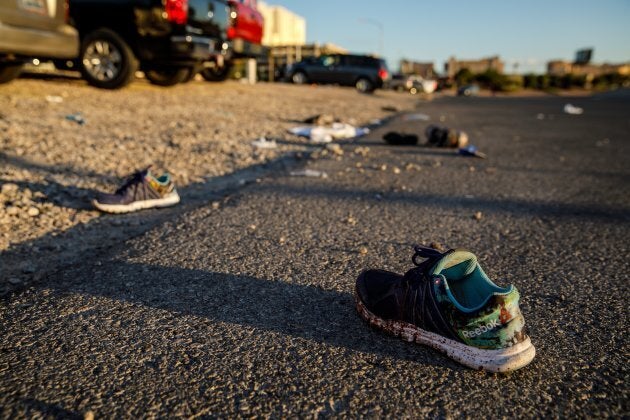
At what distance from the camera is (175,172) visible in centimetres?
377

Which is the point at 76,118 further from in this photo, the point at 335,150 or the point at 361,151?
the point at 361,151

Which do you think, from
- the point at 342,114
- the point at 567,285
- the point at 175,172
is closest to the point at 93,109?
the point at 175,172

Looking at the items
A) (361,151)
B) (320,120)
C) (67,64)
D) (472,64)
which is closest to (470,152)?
(361,151)

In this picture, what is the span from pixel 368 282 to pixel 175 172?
2605mm

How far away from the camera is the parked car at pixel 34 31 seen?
5.08 meters

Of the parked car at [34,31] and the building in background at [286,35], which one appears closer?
the parked car at [34,31]

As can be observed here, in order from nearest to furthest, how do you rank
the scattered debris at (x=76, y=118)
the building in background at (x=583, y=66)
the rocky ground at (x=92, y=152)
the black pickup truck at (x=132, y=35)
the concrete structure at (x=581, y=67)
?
the rocky ground at (x=92, y=152) → the scattered debris at (x=76, y=118) → the black pickup truck at (x=132, y=35) → the concrete structure at (x=581, y=67) → the building in background at (x=583, y=66)

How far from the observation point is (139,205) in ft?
9.34

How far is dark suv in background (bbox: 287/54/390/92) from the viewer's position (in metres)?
19.9

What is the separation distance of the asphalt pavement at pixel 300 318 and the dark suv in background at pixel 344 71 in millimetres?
17687

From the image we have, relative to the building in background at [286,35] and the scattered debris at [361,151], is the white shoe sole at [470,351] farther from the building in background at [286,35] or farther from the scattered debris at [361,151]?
the building in background at [286,35]

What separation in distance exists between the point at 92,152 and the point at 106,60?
3.84 meters

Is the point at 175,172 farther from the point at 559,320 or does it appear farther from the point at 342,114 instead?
the point at 342,114

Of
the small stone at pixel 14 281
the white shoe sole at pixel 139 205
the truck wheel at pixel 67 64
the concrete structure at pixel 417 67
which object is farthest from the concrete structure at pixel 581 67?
the small stone at pixel 14 281
